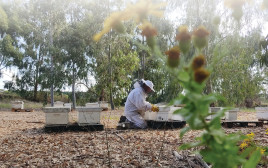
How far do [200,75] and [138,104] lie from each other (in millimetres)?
4614

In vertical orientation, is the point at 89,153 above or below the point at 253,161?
below

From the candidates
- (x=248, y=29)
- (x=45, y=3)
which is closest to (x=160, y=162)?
(x=248, y=29)

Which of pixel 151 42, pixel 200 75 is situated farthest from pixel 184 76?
pixel 151 42

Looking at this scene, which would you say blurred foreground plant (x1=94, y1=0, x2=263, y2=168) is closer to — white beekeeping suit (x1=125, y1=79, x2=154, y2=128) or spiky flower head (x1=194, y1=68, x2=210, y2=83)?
spiky flower head (x1=194, y1=68, x2=210, y2=83)

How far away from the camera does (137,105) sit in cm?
511

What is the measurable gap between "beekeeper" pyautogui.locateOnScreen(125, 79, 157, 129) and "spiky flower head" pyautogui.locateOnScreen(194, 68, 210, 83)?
14.6ft

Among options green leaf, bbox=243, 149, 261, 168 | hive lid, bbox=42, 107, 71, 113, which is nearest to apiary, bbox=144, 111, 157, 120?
hive lid, bbox=42, 107, 71, 113

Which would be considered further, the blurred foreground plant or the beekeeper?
the beekeeper

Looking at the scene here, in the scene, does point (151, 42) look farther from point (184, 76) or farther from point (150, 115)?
point (150, 115)

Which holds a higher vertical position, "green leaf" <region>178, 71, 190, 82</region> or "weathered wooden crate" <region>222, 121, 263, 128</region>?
"green leaf" <region>178, 71, 190, 82</region>

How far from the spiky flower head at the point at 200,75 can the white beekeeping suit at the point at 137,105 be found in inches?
177

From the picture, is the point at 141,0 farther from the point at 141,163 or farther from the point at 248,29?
the point at 248,29

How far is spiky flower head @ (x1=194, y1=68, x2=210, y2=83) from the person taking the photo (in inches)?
19.7

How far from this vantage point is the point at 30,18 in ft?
60.5
